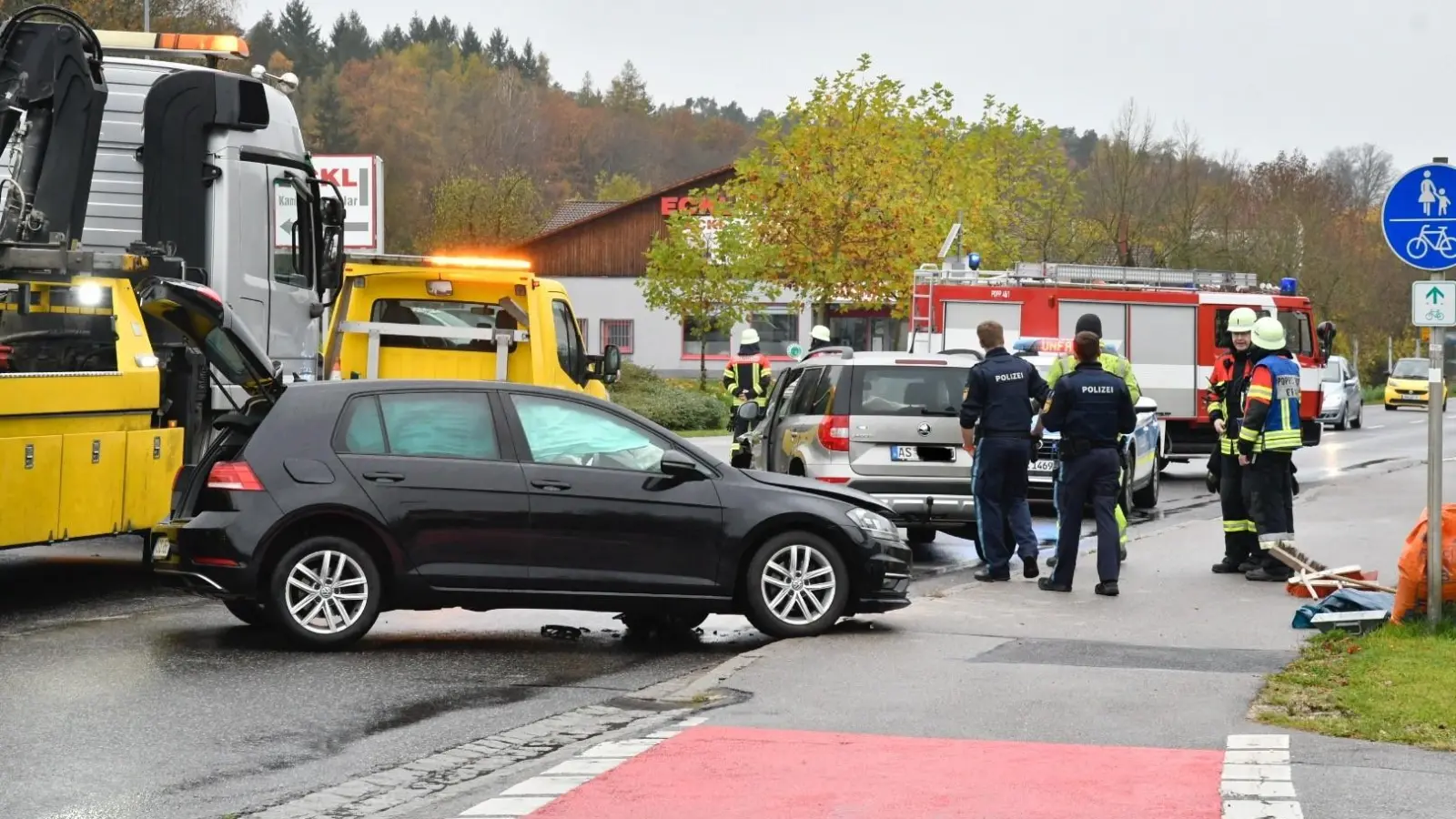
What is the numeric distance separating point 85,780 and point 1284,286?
2341 cm

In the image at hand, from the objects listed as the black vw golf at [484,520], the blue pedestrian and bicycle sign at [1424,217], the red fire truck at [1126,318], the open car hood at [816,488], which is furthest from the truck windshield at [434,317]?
the red fire truck at [1126,318]

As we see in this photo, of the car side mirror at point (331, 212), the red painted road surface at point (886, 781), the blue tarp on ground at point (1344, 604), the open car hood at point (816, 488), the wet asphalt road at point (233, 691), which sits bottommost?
the wet asphalt road at point (233, 691)

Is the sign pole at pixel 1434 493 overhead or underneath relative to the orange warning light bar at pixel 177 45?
underneath

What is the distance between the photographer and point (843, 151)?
1964 inches

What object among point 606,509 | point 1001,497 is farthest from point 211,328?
point 1001,497

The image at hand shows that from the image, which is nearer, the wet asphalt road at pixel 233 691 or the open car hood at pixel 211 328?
the wet asphalt road at pixel 233 691

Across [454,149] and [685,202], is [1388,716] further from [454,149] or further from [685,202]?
[454,149]

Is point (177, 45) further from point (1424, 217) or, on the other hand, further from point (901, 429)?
point (1424, 217)

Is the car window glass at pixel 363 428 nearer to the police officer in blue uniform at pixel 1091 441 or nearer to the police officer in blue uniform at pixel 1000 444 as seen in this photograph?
the police officer in blue uniform at pixel 1000 444

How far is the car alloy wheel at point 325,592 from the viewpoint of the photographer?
10016mm

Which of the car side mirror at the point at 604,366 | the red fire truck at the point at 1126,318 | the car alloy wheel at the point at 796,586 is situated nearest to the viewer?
the car alloy wheel at the point at 796,586

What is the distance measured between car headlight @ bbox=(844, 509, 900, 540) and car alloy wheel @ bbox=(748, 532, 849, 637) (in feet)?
0.74

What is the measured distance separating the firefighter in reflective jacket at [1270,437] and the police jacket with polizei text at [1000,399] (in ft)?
4.96

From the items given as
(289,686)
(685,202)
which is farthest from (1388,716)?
(685,202)
